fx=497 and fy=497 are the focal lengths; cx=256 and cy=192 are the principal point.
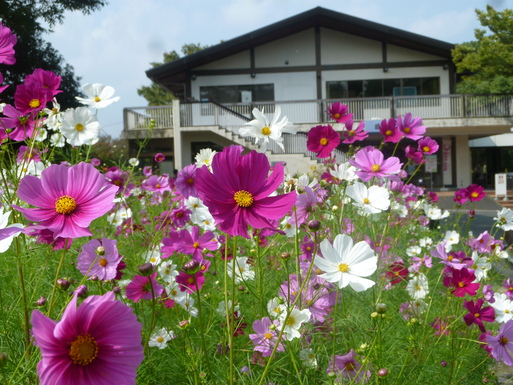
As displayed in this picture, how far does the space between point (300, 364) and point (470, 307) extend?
0.59 m

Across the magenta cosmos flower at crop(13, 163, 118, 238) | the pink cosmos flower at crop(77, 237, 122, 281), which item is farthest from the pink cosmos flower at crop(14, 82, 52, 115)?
the magenta cosmos flower at crop(13, 163, 118, 238)

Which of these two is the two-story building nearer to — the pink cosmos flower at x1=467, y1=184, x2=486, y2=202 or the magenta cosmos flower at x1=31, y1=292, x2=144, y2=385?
the pink cosmos flower at x1=467, y1=184, x2=486, y2=202

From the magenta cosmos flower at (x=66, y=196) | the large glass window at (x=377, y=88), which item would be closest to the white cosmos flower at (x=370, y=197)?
the magenta cosmos flower at (x=66, y=196)

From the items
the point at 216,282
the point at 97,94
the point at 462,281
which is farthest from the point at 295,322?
the point at 97,94

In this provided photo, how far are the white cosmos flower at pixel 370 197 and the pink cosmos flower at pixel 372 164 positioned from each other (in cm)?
4

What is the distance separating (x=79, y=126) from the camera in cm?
170

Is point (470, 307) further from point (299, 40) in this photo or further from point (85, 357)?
point (299, 40)

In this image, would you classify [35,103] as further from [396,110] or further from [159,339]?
[396,110]

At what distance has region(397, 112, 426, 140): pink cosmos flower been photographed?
6.91 feet

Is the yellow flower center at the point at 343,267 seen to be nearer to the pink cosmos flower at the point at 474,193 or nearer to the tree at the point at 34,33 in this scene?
the pink cosmos flower at the point at 474,193

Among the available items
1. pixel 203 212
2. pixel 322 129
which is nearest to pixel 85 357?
pixel 322 129

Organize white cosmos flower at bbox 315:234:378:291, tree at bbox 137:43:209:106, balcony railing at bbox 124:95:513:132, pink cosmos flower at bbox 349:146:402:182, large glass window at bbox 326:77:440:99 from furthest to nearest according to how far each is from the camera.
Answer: tree at bbox 137:43:209:106 → large glass window at bbox 326:77:440:99 → balcony railing at bbox 124:95:513:132 → pink cosmos flower at bbox 349:146:402:182 → white cosmos flower at bbox 315:234:378:291

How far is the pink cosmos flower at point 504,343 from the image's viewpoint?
4.73 ft

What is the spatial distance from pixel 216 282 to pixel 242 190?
0.86 metres
